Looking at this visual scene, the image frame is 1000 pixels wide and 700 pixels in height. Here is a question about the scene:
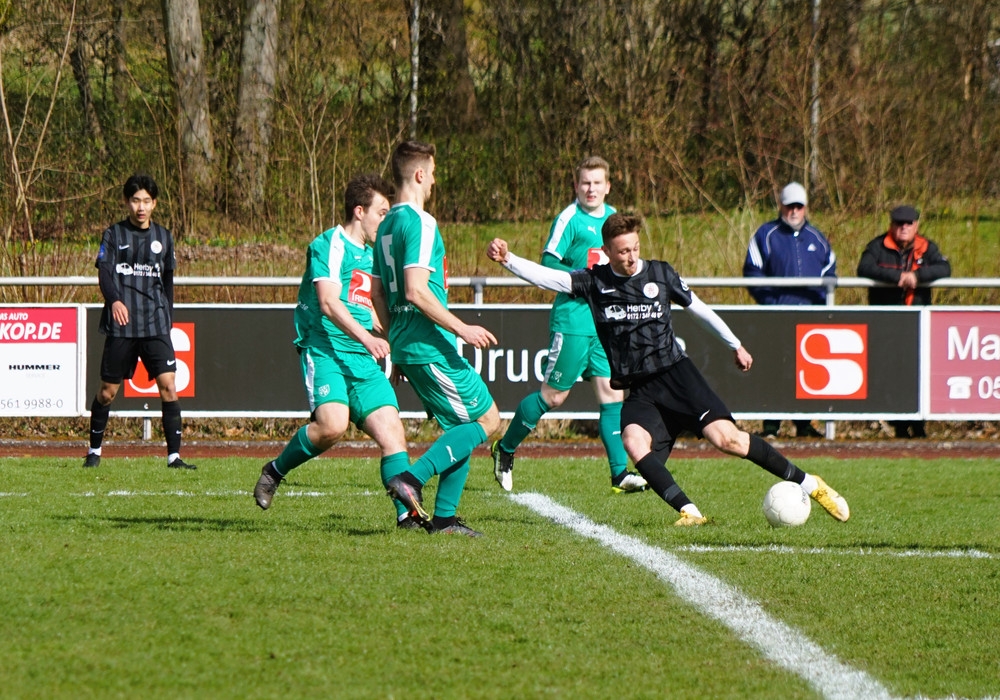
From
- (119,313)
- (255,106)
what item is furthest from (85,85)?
(119,313)

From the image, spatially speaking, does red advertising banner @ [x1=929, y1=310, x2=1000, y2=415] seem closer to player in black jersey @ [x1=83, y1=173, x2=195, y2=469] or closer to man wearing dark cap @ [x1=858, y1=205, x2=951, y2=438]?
man wearing dark cap @ [x1=858, y1=205, x2=951, y2=438]

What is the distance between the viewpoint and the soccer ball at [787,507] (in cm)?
674

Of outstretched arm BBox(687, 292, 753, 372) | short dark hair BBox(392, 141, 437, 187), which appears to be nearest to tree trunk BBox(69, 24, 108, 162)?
short dark hair BBox(392, 141, 437, 187)

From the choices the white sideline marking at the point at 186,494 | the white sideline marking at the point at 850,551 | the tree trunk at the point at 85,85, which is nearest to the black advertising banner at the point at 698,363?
the white sideline marking at the point at 186,494

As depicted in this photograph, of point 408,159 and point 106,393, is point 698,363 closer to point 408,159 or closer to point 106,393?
point 106,393

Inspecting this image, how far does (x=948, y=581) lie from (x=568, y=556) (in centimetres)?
165

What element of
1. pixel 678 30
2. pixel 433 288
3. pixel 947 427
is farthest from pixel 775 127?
pixel 433 288

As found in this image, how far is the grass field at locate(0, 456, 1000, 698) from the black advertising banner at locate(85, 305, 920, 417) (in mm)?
3792

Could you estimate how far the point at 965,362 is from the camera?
39.3 ft

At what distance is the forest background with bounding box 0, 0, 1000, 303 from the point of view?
16.3m

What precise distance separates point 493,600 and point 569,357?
4127 mm

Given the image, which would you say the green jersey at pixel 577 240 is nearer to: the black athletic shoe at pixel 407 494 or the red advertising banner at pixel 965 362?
the black athletic shoe at pixel 407 494

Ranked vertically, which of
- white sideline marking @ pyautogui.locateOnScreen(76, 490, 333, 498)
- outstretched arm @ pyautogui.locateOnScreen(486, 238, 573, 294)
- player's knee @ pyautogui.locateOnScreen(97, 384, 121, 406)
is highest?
outstretched arm @ pyautogui.locateOnScreen(486, 238, 573, 294)

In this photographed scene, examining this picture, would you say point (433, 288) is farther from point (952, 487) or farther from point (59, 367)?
point (59, 367)
